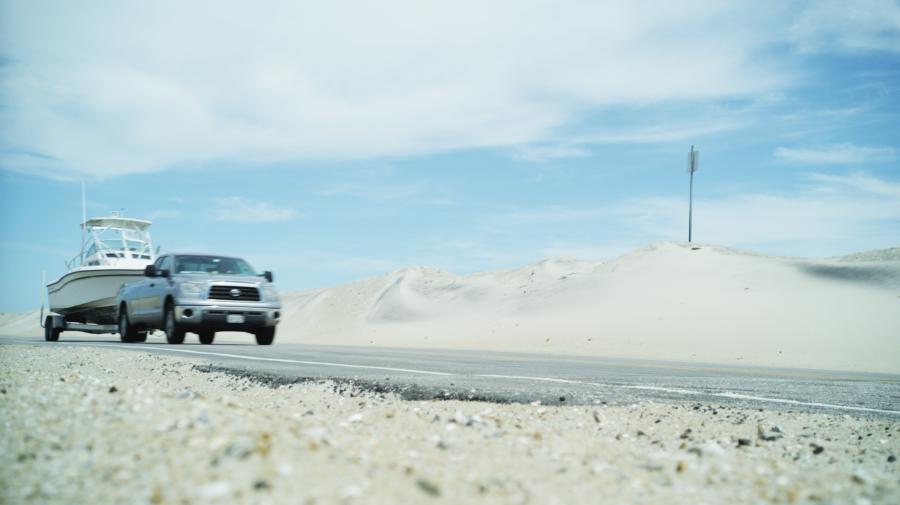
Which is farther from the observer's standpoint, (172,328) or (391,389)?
(172,328)

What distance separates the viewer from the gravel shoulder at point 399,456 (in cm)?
288

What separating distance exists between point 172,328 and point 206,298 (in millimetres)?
1122

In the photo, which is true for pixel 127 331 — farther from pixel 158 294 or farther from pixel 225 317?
pixel 225 317

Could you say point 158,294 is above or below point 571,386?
above

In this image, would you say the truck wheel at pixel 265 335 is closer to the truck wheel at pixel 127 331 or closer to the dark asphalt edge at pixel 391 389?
the truck wheel at pixel 127 331

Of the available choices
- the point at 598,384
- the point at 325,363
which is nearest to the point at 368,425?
the point at 598,384

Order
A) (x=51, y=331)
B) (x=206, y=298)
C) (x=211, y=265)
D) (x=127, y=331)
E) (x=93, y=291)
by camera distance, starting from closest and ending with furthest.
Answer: (x=206, y=298) → (x=211, y=265) → (x=127, y=331) → (x=93, y=291) → (x=51, y=331)

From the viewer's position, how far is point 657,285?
4578 centimetres

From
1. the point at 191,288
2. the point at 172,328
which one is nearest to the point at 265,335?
the point at 172,328

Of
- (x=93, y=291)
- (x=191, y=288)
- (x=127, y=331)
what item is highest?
(x=191, y=288)

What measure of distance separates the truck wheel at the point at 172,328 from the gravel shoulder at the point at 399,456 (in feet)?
35.7

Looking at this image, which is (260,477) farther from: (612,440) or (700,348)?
(700,348)

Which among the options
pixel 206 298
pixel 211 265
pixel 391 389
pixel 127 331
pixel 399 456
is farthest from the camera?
pixel 127 331

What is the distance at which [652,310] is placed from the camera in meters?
40.4
